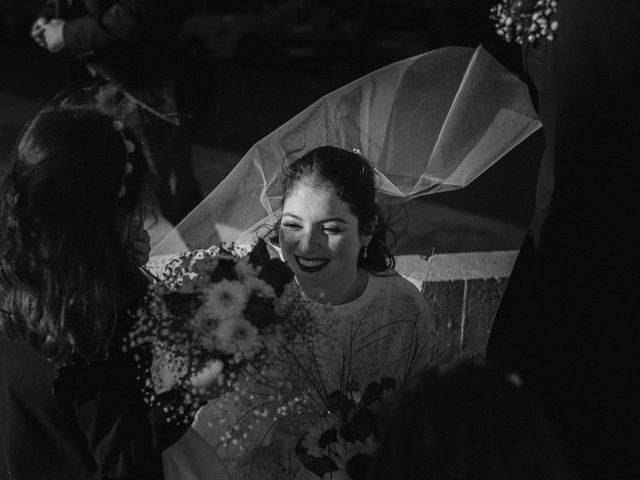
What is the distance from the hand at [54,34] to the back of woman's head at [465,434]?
10.2 feet

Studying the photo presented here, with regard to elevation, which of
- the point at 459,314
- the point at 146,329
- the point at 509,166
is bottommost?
the point at 509,166

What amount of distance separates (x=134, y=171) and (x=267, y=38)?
23.9ft

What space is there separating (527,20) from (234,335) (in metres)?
1.31

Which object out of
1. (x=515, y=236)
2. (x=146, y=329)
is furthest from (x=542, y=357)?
(x=515, y=236)

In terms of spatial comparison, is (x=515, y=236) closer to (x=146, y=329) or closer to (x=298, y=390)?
(x=298, y=390)

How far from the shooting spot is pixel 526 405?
1441 mm

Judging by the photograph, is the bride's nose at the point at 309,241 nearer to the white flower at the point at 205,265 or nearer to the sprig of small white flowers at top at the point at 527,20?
the white flower at the point at 205,265

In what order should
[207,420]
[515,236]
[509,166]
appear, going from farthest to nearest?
[509,166] → [515,236] → [207,420]

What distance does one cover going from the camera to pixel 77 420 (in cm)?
209

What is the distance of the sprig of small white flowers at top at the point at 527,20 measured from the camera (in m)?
2.69

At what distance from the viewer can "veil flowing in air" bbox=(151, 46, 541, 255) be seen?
3016 millimetres

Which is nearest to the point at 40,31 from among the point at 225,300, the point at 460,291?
the point at 460,291

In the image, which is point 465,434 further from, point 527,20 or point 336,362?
point 527,20

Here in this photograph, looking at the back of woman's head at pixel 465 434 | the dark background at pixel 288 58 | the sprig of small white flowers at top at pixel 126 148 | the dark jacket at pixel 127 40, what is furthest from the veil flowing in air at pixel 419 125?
the dark background at pixel 288 58
